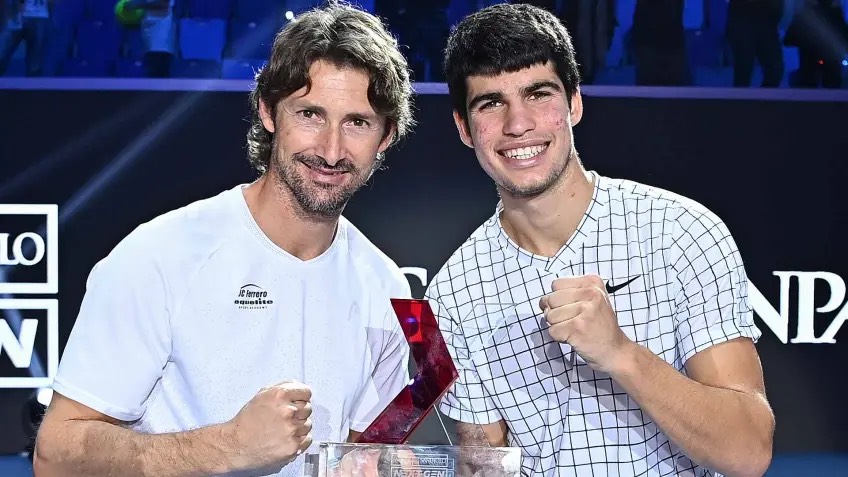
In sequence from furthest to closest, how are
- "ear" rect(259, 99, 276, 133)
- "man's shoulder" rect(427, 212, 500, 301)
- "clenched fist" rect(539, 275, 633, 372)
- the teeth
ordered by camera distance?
"ear" rect(259, 99, 276, 133) < "man's shoulder" rect(427, 212, 500, 301) < the teeth < "clenched fist" rect(539, 275, 633, 372)

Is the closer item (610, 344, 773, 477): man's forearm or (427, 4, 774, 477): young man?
(610, 344, 773, 477): man's forearm

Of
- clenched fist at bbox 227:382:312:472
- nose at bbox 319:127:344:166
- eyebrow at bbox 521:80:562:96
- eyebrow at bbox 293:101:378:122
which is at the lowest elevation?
clenched fist at bbox 227:382:312:472

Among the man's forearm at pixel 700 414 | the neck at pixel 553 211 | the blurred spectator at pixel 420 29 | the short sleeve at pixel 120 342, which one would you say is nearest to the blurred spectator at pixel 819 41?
the blurred spectator at pixel 420 29

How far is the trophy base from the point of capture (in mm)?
1650

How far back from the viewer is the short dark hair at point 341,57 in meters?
2.11

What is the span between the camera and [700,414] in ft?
5.61

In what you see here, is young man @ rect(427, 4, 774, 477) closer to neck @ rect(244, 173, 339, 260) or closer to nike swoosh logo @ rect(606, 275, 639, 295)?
nike swoosh logo @ rect(606, 275, 639, 295)

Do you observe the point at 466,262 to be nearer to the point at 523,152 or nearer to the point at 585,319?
the point at 523,152

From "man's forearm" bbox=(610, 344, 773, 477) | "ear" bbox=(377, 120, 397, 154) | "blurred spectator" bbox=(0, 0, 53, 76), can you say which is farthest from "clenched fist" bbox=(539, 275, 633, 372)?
"blurred spectator" bbox=(0, 0, 53, 76)

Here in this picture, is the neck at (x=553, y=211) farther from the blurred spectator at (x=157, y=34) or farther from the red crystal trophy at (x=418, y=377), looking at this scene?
the blurred spectator at (x=157, y=34)

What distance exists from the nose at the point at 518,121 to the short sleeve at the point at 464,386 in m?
0.38

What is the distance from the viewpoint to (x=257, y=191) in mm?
2143

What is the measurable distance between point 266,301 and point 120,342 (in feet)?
0.93

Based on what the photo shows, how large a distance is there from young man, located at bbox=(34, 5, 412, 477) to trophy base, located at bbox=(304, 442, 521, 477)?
0.87ft
